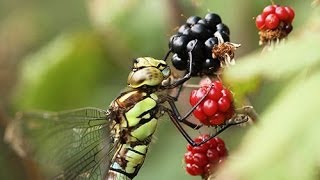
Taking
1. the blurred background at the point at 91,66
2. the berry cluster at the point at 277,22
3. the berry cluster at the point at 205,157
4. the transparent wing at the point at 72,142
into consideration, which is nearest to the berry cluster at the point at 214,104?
the berry cluster at the point at 205,157

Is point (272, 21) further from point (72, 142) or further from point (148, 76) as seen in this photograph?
point (72, 142)

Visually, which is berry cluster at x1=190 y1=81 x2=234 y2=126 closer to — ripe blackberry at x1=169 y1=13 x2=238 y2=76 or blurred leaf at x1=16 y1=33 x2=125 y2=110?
ripe blackberry at x1=169 y1=13 x2=238 y2=76

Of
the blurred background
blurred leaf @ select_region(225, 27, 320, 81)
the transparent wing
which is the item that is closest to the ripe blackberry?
the transparent wing

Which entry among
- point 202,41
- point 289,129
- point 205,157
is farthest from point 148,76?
point 289,129

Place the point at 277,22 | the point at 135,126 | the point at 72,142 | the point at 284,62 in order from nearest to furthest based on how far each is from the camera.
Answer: the point at 284,62, the point at 277,22, the point at 135,126, the point at 72,142

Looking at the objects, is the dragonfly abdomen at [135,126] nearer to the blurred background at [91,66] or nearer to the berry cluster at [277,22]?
the berry cluster at [277,22]

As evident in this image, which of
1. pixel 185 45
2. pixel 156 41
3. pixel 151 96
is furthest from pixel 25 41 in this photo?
pixel 185 45

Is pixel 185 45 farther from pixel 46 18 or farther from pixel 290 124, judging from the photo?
pixel 46 18
